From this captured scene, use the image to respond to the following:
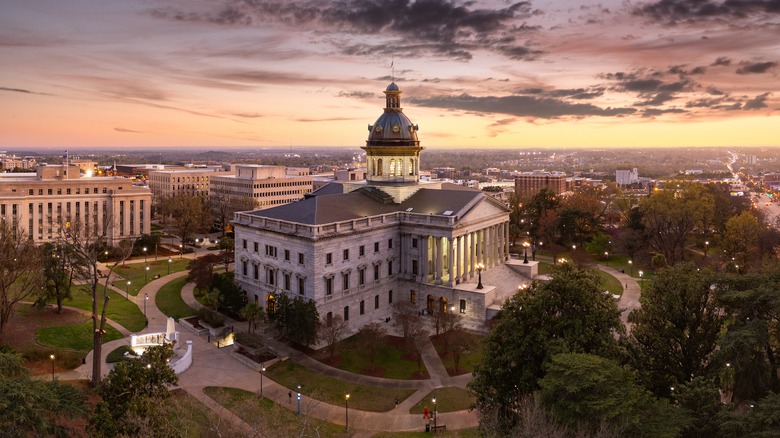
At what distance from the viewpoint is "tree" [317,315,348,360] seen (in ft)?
177

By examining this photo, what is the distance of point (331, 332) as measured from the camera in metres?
→ 54.0

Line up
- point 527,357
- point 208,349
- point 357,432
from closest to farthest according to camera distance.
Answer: point 527,357 < point 357,432 < point 208,349

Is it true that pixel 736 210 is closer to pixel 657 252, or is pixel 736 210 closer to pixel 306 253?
pixel 657 252

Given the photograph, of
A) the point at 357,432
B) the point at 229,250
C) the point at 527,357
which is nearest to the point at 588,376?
the point at 527,357

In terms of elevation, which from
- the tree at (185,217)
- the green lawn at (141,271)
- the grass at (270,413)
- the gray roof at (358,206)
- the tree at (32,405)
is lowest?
the grass at (270,413)

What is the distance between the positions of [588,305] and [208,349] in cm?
3793

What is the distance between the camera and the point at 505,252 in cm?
8694

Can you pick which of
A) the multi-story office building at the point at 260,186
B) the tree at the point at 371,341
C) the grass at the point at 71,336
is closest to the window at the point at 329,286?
the tree at the point at 371,341

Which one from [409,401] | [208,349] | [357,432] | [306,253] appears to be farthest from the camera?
[306,253]

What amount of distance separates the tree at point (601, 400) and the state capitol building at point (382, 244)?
32.4m

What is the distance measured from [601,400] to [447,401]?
60.5ft

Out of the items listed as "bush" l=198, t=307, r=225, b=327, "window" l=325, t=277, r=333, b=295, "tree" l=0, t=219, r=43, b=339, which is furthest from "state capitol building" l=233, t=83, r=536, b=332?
"tree" l=0, t=219, r=43, b=339

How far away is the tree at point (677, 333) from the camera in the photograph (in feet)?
129

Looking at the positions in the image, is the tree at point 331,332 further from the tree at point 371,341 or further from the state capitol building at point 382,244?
the state capitol building at point 382,244
